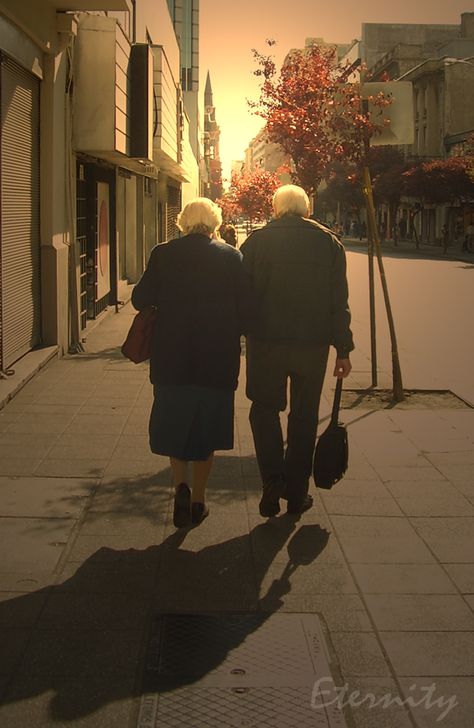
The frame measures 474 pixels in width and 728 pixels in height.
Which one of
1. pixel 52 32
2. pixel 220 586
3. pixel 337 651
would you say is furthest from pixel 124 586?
pixel 52 32

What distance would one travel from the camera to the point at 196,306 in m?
5.38

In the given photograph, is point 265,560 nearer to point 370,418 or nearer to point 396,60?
point 370,418

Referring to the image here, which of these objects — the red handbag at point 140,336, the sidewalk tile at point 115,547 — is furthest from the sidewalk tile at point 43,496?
the red handbag at point 140,336

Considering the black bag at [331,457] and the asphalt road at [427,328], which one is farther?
the asphalt road at [427,328]

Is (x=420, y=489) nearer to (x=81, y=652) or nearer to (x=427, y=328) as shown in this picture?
(x=81, y=652)

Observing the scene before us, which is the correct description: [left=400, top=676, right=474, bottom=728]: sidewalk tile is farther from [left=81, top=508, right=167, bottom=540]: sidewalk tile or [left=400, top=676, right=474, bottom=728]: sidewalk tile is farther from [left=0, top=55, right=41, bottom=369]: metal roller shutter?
[left=0, top=55, right=41, bottom=369]: metal roller shutter

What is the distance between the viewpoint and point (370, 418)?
340 inches

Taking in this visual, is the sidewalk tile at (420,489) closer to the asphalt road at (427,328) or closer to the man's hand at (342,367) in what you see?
the man's hand at (342,367)

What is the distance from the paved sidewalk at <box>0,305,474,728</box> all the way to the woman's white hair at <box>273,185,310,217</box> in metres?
1.68

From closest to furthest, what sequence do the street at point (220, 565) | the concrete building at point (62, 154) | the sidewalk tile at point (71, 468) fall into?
the street at point (220, 565)
the sidewalk tile at point (71, 468)
the concrete building at point (62, 154)

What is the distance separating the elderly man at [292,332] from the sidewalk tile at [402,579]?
91 cm

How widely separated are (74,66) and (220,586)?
31.4 ft

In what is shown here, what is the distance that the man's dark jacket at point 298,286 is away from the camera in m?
5.62

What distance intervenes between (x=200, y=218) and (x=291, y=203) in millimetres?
576
